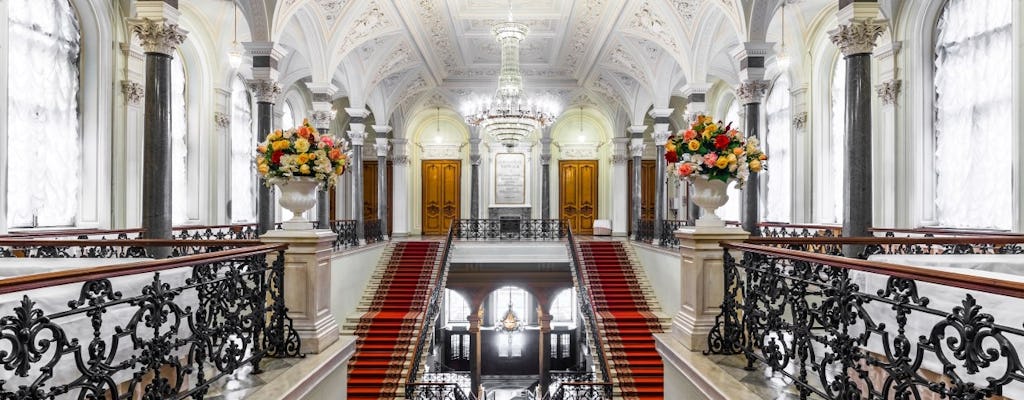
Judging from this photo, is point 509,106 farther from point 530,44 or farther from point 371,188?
point 371,188

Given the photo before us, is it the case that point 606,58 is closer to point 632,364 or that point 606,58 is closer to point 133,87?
point 632,364

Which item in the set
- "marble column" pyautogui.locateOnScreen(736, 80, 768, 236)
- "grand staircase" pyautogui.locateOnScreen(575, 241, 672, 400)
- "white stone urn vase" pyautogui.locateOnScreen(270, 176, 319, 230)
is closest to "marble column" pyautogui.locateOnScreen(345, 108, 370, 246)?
"grand staircase" pyautogui.locateOnScreen(575, 241, 672, 400)

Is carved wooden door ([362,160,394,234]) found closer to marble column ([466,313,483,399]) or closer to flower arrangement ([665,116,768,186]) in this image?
marble column ([466,313,483,399])

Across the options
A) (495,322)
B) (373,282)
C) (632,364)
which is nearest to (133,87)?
(373,282)

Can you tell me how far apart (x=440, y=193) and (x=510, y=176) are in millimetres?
2493

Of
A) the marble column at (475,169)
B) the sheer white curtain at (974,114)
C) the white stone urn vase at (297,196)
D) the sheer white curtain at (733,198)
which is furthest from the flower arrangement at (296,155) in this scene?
the marble column at (475,169)

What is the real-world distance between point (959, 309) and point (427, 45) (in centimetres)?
1219

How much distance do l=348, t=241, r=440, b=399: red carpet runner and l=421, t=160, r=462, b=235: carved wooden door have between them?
4905 mm

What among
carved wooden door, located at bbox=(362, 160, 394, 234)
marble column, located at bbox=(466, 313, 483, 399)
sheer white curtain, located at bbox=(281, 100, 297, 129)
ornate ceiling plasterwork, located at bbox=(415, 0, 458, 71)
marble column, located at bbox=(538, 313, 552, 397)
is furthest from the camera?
carved wooden door, located at bbox=(362, 160, 394, 234)

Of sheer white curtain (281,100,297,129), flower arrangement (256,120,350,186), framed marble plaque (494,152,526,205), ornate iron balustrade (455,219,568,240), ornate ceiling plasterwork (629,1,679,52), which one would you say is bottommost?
ornate iron balustrade (455,219,568,240)

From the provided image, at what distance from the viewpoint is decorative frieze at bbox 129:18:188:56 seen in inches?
241

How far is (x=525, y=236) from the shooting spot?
1539 centimetres

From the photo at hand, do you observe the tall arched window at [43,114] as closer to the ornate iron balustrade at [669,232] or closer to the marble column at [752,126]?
the marble column at [752,126]

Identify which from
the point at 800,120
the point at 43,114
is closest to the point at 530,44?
the point at 800,120
